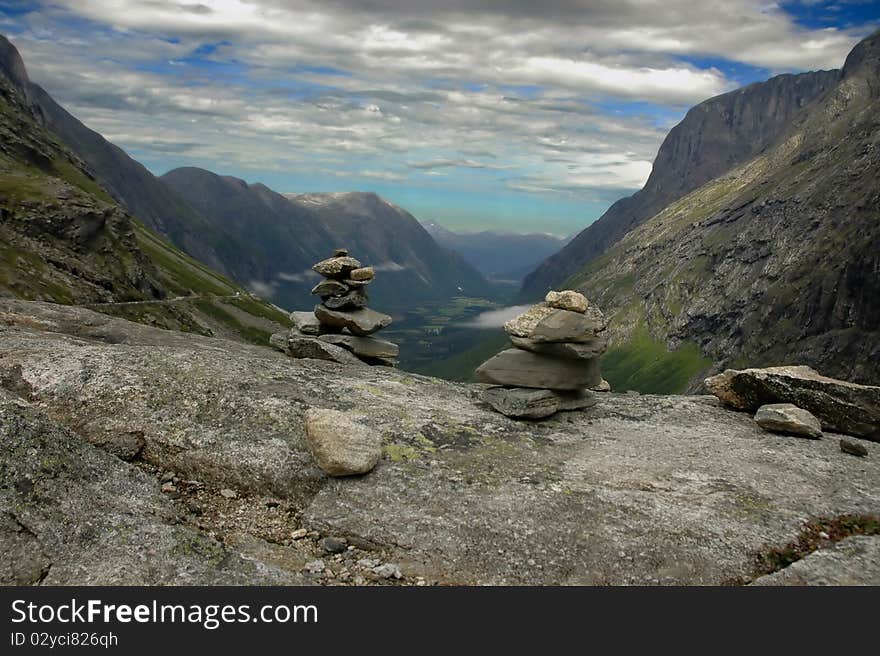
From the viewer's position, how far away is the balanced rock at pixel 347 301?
42156mm

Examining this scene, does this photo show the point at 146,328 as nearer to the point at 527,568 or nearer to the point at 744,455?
the point at 527,568

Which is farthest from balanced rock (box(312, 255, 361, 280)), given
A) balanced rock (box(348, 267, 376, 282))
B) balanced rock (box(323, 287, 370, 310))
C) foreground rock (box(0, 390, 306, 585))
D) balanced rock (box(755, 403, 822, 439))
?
balanced rock (box(755, 403, 822, 439))

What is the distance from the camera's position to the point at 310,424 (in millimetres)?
23562

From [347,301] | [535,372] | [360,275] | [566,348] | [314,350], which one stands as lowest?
[314,350]

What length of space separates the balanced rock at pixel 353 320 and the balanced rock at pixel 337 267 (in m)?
2.40

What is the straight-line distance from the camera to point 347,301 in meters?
42.2

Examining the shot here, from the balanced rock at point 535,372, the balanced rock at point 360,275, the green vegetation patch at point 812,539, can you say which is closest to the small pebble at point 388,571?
the green vegetation patch at point 812,539

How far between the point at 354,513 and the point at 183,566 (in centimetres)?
572

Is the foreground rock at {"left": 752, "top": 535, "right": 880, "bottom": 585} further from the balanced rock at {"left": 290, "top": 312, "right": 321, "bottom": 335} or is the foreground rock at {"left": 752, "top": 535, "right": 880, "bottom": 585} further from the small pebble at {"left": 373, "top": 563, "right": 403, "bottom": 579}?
the balanced rock at {"left": 290, "top": 312, "right": 321, "bottom": 335}

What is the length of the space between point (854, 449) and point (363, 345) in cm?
2792

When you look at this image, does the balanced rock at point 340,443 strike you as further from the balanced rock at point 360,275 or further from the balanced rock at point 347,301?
the balanced rock at point 360,275

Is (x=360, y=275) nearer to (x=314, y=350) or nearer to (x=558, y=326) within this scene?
(x=314, y=350)

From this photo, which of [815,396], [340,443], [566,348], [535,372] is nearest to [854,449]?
[815,396]
